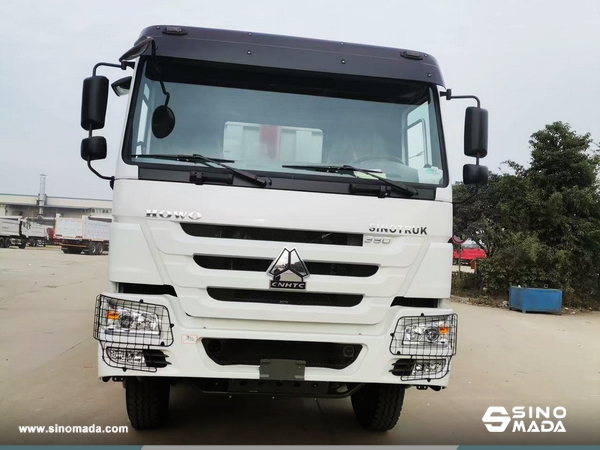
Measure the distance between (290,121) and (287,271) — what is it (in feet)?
3.72

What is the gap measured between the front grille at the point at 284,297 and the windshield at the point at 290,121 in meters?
0.80

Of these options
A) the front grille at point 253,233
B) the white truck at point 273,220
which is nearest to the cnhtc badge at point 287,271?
the white truck at point 273,220

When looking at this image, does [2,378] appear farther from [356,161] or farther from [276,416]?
[356,161]

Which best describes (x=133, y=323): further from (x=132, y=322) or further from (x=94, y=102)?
(x=94, y=102)

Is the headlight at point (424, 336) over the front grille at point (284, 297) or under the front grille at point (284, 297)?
under

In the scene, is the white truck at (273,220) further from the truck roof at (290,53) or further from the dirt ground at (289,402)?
the dirt ground at (289,402)

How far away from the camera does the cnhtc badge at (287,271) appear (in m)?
3.38

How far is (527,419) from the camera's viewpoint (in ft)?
16.7

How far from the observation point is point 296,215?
3445 mm

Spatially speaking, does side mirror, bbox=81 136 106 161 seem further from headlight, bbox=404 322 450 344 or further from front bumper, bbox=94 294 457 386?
headlight, bbox=404 322 450 344

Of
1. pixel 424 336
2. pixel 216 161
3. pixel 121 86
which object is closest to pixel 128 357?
pixel 216 161

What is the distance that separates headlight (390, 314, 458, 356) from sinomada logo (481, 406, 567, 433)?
164 centimetres

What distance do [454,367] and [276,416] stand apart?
3500 mm

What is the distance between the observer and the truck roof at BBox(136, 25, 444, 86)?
3689 millimetres
